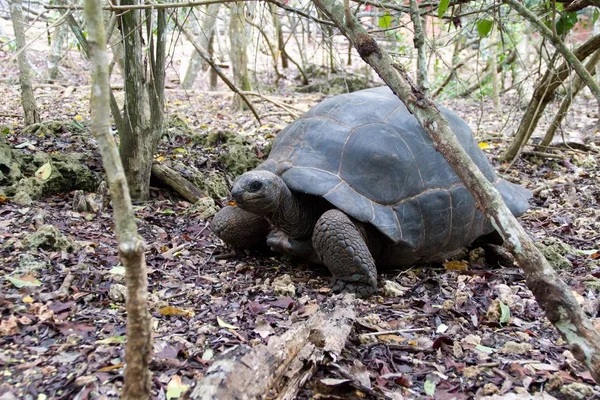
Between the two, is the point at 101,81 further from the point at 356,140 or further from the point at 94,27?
the point at 356,140

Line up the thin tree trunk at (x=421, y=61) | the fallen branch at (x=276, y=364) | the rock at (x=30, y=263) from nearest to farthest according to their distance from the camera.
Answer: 1. the fallen branch at (x=276, y=364)
2. the thin tree trunk at (x=421, y=61)
3. the rock at (x=30, y=263)

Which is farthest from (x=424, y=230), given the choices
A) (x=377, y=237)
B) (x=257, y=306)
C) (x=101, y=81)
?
(x=101, y=81)

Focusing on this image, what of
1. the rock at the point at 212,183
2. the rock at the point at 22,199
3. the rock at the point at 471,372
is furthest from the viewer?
the rock at the point at 212,183

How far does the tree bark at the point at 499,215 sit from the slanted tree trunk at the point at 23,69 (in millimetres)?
2997

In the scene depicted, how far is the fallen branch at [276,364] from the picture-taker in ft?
5.87

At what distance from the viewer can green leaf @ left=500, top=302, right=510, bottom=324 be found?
2.88 meters

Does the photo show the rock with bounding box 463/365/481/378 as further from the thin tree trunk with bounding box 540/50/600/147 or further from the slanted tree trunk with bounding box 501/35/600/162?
the slanted tree trunk with bounding box 501/35/600/162

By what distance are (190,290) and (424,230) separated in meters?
1.47

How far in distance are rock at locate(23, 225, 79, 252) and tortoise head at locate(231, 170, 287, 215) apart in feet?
3.27

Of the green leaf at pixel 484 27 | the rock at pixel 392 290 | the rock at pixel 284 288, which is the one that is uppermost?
the green leaf at pixel 484 27

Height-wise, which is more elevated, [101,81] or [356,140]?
[101,81]

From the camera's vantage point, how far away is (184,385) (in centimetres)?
206

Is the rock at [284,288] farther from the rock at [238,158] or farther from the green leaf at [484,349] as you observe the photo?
the rock at [238,158]

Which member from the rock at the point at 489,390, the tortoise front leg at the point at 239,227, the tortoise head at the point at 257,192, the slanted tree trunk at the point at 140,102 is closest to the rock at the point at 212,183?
the slanted tree trunk at the point at 140,102
